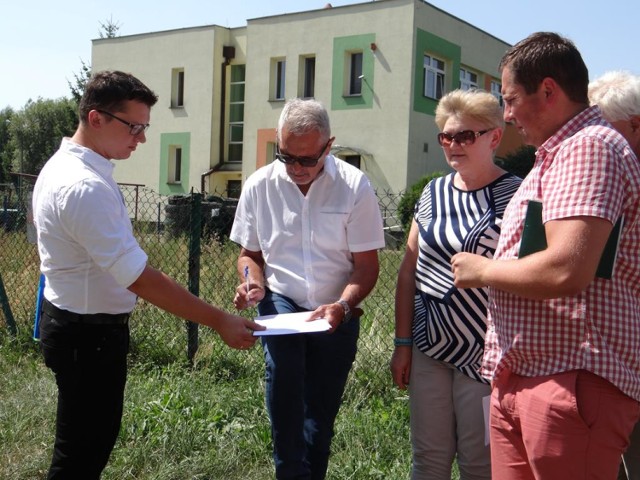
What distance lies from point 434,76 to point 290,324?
22.5m

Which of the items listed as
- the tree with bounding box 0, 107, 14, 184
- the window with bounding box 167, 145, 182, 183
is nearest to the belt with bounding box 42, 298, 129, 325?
the window with bounding box 167, 145, 182, 183

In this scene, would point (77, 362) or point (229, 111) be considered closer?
point (77, 362)

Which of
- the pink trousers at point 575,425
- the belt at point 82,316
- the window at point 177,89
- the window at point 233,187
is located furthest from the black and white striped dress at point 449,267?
the window at point 177,89

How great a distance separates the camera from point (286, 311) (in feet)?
10.9

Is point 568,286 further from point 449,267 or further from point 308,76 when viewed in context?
point 308,76

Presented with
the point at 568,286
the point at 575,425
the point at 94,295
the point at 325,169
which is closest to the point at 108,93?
the point at 94,295

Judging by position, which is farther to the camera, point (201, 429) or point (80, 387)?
point (201, 429)

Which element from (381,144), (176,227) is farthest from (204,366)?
(381,144)

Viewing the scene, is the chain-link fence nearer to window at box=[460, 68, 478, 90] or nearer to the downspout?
the downspout

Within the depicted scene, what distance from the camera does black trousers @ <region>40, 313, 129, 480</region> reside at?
2918mm

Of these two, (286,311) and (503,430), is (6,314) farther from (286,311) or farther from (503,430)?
(503,430)

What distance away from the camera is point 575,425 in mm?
2055

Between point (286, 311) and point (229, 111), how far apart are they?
25.0 meters

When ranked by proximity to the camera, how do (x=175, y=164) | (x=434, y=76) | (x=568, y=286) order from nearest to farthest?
1. (x=568, y=286)
2. (x=434, y=76)
3. (x=175, y=164)
